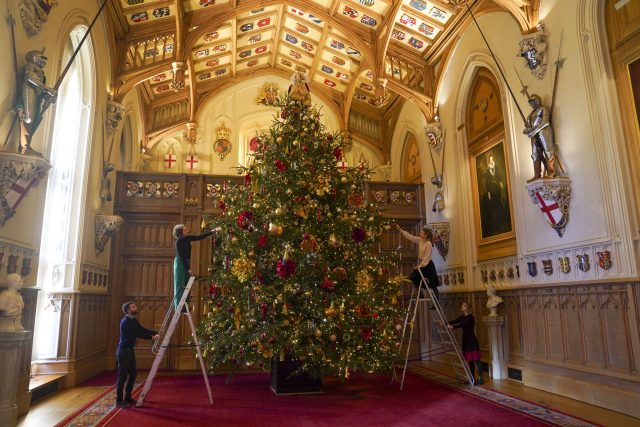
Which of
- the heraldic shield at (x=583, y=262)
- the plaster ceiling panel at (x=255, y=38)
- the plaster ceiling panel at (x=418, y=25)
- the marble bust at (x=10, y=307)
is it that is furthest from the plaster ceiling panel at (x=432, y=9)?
the marble bust at (x=10, y=307)

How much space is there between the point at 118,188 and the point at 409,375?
290 inches

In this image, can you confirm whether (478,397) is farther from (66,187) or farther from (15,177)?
(66,187)

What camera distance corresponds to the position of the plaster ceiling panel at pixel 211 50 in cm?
1240

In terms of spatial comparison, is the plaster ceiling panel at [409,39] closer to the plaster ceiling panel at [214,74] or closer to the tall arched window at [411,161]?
the tall arched window at [411,161]

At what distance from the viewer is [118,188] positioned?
32.7ft

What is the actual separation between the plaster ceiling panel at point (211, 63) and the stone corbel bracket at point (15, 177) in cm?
876

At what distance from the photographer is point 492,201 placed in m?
8.74

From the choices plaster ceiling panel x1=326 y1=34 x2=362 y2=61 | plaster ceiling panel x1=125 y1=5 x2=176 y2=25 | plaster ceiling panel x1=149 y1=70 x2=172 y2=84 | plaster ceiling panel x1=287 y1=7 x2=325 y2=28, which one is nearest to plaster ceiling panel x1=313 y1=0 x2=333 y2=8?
plaster ceiling panel x1=287 y1=7 x2=325 y2=28

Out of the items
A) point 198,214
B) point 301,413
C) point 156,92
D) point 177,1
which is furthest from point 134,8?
point 301,413

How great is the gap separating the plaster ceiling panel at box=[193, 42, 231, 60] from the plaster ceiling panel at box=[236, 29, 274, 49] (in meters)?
0.39

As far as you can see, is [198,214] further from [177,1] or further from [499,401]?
[499,401]

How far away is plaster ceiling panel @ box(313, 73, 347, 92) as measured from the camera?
46.8 feet

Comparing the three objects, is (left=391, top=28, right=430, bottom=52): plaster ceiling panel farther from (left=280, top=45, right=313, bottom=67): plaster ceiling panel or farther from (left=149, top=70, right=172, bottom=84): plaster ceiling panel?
(left=149, top=70, right=172, bottom=84): plaster ceiling panel

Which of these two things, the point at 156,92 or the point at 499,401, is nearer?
the point at 499,401
